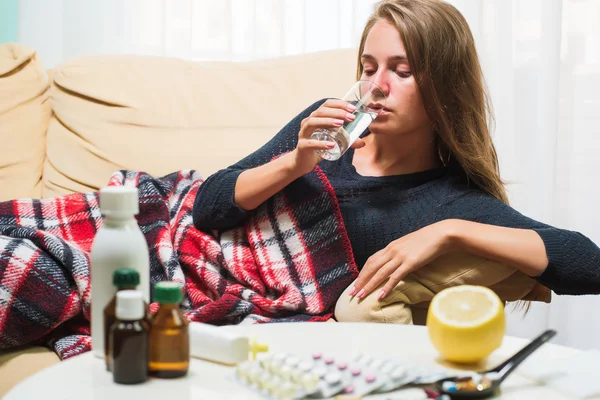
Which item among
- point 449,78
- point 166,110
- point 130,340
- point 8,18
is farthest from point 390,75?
point 8,18

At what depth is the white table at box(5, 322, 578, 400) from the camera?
2.45 feet

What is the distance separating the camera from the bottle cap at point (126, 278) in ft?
2.39

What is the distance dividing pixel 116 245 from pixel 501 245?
0.71m

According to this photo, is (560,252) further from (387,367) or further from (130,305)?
(130,305)

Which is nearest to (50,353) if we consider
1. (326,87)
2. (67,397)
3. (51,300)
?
(51,300)

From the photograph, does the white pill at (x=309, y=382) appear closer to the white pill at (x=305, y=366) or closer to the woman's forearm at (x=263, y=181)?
the white pill at (x=305, y=366)

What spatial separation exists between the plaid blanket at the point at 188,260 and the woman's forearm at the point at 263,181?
0.14 ft

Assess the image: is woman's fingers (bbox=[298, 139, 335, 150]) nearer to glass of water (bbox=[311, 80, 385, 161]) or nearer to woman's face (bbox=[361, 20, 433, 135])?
glass of water (bbox=[311, 80, 385, 161])

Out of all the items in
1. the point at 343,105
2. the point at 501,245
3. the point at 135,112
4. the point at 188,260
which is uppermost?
the point at 343,105

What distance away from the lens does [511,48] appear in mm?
2434

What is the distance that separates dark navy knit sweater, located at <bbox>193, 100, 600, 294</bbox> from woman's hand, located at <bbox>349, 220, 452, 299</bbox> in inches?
6.9

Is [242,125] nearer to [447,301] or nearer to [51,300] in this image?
[51,300]

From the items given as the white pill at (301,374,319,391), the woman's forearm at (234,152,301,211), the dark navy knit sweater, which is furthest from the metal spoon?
the woman's forearm at (234,152,301,211)

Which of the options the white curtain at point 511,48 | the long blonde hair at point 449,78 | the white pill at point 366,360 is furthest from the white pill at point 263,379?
the white curtain at point 511,48
